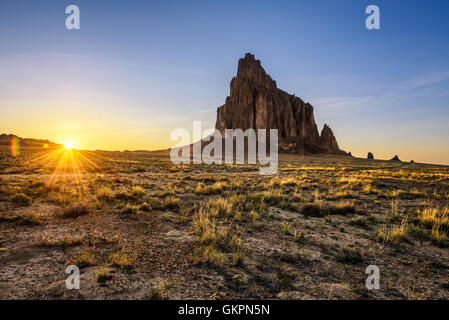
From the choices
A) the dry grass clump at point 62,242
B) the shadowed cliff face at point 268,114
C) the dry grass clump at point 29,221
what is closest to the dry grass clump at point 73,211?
the dry grass clump at point 29,221

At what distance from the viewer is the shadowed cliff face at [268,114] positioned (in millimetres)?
99250

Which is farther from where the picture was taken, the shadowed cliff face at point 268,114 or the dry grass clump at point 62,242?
the shadowed cliff face at point 268,114

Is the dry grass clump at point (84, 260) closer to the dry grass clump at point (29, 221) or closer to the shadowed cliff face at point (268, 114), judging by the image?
the dry grass clump at point (29, 221)

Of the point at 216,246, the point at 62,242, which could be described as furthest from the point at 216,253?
the point at 62,242

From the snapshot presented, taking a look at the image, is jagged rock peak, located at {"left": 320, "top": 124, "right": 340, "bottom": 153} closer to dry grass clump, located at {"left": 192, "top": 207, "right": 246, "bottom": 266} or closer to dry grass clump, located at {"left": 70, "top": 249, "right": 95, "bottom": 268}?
dry grass clump, located at {"left": 192, "top": 207, "right": 246, "bottom": 266}

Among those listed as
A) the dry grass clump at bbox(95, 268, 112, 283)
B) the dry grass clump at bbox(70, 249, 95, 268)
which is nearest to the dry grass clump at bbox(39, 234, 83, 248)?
the dry grass clump at bbox(70, 249, 95, 268)

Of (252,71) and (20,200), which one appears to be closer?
(20,200)

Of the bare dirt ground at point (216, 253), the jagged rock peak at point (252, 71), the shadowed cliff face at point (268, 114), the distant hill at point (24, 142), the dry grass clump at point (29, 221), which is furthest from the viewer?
the jagged rock peak at point (252, 71)

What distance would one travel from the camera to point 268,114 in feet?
326

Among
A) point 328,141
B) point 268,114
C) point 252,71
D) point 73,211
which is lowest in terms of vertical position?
point 73,211

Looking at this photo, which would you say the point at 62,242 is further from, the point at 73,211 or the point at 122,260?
the point at 73,211
